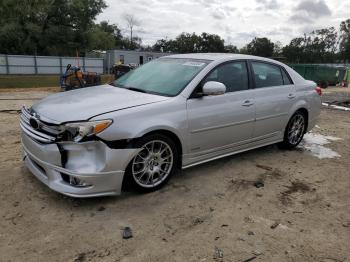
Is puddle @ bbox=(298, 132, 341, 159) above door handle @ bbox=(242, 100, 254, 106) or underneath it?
underneath

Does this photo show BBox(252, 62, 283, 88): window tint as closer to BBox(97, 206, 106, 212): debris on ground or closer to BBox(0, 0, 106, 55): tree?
BBox(97, 206, 106, 212): debris on ground

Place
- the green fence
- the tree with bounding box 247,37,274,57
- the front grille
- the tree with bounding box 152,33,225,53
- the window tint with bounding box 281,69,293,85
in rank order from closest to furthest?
1. the front grille
2. the window tint with bounding box 281,69,293,85
3. the green fence
4. the tree with bounding box 152,33,225,53
5. the tree with bounding box 247,37,274,57

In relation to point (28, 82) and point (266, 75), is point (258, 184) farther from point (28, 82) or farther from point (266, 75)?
point (28, 82)

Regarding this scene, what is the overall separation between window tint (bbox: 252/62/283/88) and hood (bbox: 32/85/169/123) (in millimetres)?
1831

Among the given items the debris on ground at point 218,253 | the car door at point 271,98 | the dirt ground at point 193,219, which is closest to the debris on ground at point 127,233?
the dirt ground at point 193,219

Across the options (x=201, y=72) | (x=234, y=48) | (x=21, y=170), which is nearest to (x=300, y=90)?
(x=201, y=72)

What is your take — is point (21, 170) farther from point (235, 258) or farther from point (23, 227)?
point (235, 258)

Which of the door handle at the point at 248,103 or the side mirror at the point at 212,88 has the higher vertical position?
the side mirror at the point at 212,88

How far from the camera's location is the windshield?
463cm

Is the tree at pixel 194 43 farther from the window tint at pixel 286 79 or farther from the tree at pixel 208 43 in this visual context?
the window tint at pixel 286 79

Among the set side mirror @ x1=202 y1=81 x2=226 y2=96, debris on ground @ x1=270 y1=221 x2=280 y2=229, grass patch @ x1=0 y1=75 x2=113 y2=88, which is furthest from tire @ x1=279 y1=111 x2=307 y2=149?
grass patch @ x1=0 y1=75 x2=113 y2=88

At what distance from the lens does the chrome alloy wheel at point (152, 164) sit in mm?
4074

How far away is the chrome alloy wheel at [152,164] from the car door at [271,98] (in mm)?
1717

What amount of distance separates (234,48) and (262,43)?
9.74 m
